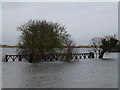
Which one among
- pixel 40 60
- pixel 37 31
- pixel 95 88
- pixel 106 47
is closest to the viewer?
pixel 95 88

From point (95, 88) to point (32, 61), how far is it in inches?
932

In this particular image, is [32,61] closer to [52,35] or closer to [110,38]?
[52,35]

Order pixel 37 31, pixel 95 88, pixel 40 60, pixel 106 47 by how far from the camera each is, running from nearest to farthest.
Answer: pixel 95 88 → pixel 37 31 → pixel 40 60 → pixel 106 47

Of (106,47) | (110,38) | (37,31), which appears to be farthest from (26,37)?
(110,38)

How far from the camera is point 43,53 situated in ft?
110

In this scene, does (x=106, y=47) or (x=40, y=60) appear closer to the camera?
(x=40, y=60)

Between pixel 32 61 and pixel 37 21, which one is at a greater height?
pixel 37 21

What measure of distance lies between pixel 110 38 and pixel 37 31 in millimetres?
21425

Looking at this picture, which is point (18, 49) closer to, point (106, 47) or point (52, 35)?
point (52, 35)

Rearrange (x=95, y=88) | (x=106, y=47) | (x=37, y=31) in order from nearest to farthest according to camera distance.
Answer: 1. (x=95, y=88)
2. (x=37, y=31)
3. (x=106, y=47)

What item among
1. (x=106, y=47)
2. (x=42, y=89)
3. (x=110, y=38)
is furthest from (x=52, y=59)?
(x=42, y=89)

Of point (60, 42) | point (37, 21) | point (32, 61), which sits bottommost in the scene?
point (32, 61)

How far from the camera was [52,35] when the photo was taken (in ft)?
108

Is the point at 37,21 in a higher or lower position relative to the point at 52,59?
higher
